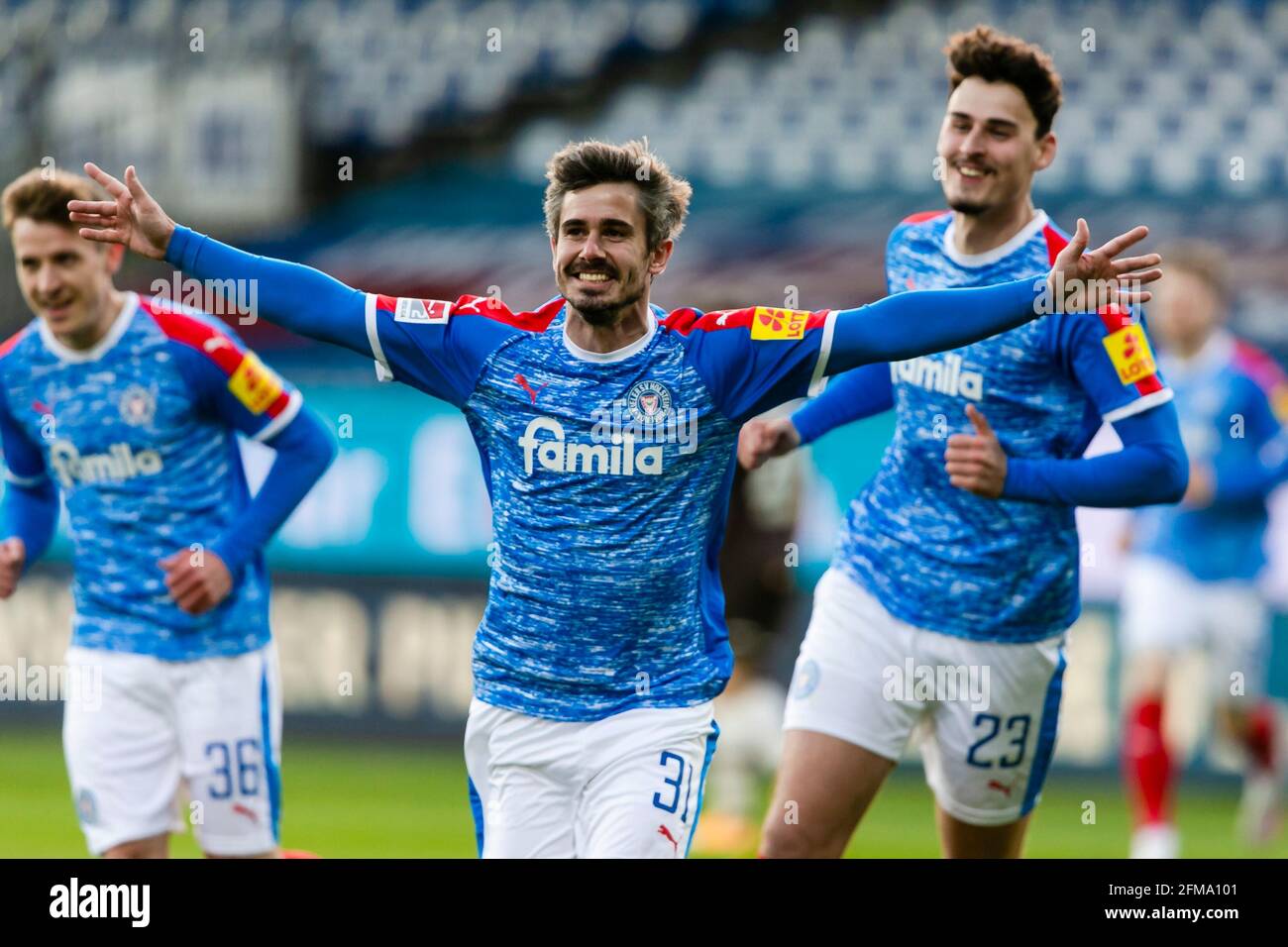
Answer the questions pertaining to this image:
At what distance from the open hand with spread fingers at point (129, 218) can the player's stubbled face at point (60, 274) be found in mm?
1356

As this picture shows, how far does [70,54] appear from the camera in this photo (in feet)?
46.3

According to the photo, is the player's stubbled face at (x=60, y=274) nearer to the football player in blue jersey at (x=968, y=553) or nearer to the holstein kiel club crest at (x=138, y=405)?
the holstein kiel club crest at (x=138, y=405)

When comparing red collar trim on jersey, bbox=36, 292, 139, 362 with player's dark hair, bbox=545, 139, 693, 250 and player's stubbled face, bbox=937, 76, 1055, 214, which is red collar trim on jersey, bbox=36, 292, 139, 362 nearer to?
player's dark hair, bbox=545, 139, 693, 250

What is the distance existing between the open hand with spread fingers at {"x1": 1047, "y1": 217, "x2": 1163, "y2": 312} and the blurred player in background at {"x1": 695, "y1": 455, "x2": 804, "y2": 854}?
17.8 feet

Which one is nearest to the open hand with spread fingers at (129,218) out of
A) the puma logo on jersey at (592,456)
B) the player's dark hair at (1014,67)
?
the puma logo on jersey at (592,456)

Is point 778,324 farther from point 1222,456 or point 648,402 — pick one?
point 1222,456

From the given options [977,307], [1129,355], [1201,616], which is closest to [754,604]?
[1201,616]

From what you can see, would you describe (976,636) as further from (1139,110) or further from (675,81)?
(675,81)

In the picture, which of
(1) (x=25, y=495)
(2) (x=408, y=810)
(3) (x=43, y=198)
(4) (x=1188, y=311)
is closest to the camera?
(3) (x=43, y=198)

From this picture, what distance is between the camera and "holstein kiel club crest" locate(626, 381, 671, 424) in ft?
14.3

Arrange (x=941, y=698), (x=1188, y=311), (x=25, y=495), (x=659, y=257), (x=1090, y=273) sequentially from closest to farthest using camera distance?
1. (x=1090, y=273)
2. (x=659, y=257)
3. (x=941, y=698)
4. (x=25, y=495)
5. (x=1188, y=311)

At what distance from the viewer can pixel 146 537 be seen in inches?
222

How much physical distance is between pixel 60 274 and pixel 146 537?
799 mm
